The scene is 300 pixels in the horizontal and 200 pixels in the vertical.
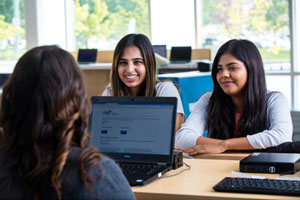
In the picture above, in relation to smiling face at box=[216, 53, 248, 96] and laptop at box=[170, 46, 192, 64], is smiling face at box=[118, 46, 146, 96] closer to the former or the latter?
smiling face at box=[216, 53, 248, 96]

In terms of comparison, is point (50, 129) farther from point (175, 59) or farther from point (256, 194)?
point (175, 59)

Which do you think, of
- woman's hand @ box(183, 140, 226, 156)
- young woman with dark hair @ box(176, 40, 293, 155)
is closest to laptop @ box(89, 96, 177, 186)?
woman's hand @ box(183, 140, 226, 156)

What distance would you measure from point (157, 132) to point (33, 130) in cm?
89

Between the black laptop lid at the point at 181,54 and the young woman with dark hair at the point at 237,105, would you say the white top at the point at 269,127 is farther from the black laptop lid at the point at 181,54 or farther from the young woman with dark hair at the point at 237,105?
the black laptop lid at the point at 181,54

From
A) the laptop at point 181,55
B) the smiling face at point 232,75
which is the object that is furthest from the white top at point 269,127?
the laptop at point 181,55

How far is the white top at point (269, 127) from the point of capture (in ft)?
7.72

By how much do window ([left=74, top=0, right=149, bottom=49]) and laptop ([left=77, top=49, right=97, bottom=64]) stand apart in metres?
0.61

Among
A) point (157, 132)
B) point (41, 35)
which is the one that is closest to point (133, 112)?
point (157, 132)

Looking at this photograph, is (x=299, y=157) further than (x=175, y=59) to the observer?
No

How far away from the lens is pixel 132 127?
1.94 metres

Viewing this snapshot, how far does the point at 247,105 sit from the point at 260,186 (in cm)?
105

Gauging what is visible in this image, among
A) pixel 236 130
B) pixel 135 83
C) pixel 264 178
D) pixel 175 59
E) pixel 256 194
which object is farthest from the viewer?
pixel 175 59

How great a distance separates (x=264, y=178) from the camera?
1693mm

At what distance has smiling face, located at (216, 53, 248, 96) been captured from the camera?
258 centimetres
